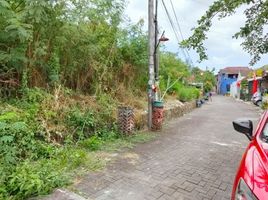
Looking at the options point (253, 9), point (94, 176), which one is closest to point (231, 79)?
point (253, 9)

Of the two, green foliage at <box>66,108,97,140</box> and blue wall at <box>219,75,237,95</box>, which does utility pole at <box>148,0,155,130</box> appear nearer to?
green foliage at <box>66,108,97,140</box>

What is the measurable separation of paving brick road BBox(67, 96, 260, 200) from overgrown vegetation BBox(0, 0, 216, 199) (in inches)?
18.5

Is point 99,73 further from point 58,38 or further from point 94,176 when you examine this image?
point 94,176

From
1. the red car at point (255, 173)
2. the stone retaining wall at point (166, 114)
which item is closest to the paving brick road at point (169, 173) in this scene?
the stone retaining wall at point (166, 114)

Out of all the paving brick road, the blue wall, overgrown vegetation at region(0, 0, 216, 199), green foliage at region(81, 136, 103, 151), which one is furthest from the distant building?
green foliage at region(81, 136, 103, 151)

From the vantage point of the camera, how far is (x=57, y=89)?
5977mm

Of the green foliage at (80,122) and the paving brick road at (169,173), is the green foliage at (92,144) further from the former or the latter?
the paving brick road at (169,173)

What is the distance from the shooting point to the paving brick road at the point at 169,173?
3.78 meters

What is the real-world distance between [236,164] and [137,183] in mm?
2460

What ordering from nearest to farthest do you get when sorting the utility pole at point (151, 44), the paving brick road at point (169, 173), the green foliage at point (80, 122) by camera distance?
the paving brick road at point (169, 173) < the green foliage at point (80, 122) < the utility pole at point (151, 44)

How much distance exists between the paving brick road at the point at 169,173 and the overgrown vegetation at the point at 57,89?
47cm

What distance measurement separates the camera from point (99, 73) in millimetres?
7539

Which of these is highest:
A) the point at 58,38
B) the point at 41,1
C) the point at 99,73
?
the point at 41,1

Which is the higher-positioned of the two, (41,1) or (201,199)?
(41,1)
